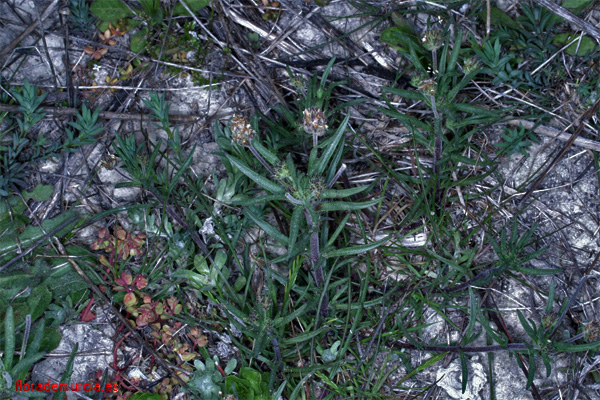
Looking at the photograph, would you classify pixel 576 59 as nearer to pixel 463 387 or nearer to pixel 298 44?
pixel 298 44

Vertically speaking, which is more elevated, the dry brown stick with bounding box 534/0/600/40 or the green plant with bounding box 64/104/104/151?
the dry brown stick with bounding box 534/0/600/40

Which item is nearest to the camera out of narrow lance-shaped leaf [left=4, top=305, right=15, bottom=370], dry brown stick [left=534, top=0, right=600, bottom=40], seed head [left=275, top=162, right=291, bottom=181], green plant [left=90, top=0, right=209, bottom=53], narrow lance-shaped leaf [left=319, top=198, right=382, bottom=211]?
seed head [left=275, top=162, right=291, bottom=181]

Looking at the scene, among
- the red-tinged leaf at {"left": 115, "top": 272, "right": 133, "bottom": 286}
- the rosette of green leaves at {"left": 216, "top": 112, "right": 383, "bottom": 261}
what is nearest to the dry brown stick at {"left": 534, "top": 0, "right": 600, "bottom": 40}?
the rosette of green leaves at {"left": 216, "top": 112, "right": 383, "bottom": 261}

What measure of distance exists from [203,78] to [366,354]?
89.9 inches

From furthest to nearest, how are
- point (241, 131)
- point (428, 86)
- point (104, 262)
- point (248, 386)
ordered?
1. point (104, 262)
2. point (248, 386)
3. point (428, 86)
4. point (241, 131)

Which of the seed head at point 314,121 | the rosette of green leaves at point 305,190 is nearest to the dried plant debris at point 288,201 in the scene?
the rosette of green leaves at point 305,190

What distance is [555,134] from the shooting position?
3.48 metres

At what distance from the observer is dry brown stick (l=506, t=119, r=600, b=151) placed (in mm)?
3434

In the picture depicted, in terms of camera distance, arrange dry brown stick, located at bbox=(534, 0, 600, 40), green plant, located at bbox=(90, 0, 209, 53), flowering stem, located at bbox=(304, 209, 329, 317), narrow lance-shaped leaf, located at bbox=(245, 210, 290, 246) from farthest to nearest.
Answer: green plant, located at bbox=(90, 0, 209, 53)
dry brown stick, located at bbox=(534, 0, 600, 40)
narrow lance-shaped leaf, located at bbox=(245, 210, 290, 246)
flowering stem, located at bbox=(304, 209, 329, 317)

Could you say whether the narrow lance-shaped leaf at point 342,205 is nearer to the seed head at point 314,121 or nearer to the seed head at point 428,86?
the seed head at point 314,121

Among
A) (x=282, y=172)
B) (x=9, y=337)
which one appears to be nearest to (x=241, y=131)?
(x=282, y=172)

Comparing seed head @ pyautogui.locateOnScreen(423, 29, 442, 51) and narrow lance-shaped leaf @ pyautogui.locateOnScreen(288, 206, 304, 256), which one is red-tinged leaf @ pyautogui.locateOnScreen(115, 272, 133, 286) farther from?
seed head @ pyautogui.locateOnScreen(423, 29, 442, 51)

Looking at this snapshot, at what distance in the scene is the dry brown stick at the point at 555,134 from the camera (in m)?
3.43

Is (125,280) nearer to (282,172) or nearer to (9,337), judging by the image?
(9,337)
